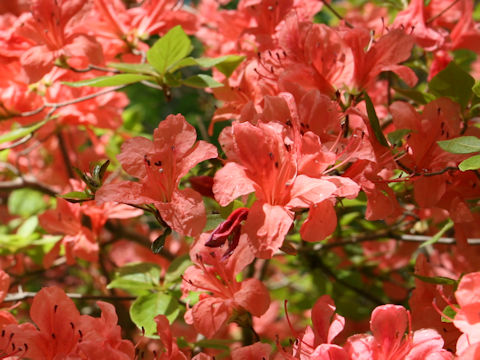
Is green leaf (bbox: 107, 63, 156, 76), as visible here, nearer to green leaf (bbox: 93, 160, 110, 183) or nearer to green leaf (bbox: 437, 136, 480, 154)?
green leaf (bbox: 93, 160, 110, 183)

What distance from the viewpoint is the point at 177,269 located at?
133cm

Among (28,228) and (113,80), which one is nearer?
(113,80)

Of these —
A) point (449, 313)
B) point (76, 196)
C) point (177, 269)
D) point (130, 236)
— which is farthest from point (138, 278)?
point (449, 313)

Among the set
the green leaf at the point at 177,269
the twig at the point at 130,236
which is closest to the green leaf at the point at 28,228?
the twig at the point at 130,236

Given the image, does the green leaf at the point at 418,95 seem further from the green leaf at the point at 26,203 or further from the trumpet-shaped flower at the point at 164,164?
the green leaf at the point at 26,203

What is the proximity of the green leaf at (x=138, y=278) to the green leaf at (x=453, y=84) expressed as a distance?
757mm

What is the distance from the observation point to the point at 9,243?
1.64m

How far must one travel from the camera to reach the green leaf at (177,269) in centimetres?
131

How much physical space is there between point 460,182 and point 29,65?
0.97 metres

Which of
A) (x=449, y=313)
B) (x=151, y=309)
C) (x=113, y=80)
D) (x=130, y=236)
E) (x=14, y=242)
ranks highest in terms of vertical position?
(x=113, y=80)

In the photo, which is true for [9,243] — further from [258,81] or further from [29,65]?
[258,81]

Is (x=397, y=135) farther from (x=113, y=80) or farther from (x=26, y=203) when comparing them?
(x=26, y=203)

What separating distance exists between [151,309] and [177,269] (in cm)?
16

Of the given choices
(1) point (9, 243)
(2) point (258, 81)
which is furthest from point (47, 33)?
(1) point (9, 243)
